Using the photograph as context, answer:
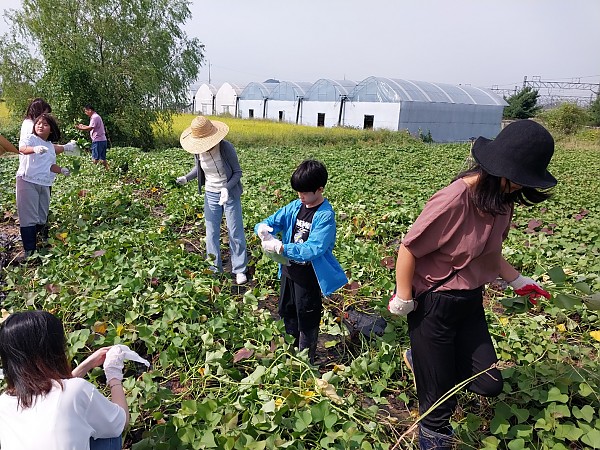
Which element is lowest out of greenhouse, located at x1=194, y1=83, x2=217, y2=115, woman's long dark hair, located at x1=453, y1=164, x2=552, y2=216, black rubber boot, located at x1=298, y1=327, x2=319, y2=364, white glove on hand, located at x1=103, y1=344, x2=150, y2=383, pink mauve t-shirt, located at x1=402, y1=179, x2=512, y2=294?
greenhouse, located at x1=194, y1=83, x2=217, y2=115

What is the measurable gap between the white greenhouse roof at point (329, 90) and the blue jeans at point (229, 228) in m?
22.8

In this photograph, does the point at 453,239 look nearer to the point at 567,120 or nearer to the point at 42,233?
the point at 42,233

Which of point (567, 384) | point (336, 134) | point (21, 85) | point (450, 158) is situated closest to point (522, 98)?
point (336, 134)

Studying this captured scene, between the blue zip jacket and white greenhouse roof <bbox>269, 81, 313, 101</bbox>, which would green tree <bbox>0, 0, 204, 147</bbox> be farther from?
the blue zip jacket

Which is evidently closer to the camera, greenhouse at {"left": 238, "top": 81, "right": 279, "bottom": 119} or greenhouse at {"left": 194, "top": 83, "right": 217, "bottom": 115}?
greenhouse at {"left": 238, "top": 81, "right": 279, "bottom": 119}

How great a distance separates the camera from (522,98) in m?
35.7

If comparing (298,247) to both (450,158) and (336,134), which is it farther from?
(336,134)

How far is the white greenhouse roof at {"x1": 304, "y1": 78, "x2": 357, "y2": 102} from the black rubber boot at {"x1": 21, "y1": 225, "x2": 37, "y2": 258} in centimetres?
2302

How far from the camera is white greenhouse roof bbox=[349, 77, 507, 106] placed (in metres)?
23.0

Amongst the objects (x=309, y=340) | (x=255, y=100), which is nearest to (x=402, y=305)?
(x=309, y=340)

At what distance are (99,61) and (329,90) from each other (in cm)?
1368

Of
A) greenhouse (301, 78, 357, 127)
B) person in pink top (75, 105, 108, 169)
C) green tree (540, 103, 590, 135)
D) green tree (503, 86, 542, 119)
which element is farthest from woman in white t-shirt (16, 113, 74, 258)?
green tree (503, 86, 542, 119)

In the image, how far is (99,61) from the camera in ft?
53.8

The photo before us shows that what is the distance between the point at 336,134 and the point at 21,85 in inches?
478
